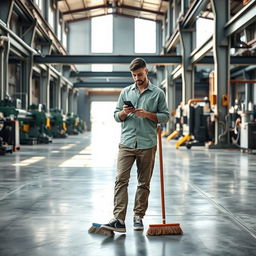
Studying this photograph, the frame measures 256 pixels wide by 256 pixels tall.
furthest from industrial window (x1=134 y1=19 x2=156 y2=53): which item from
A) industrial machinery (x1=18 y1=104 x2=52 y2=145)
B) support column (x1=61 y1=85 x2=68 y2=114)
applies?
industrial machinery (x1=18 y1=104 x2=52 y2=145)

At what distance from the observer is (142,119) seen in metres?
4.38

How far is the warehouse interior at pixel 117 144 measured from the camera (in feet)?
14.0

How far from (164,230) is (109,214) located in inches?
43.8

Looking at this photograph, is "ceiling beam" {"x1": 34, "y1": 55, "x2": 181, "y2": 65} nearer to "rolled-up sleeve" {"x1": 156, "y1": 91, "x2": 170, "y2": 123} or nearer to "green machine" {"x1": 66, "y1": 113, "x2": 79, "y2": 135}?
"green machine" {"x1": 66, "y1": 113, "x2": 79, "y2": 135}

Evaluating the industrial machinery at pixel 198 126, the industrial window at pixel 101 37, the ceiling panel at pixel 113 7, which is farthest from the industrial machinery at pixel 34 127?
the industrial window at pixel 101 37

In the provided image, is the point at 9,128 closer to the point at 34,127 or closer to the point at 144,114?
the point at 34,127

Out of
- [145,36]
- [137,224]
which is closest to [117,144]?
[137,224]

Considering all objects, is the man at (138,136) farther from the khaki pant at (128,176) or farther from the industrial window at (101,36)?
the industrial window at (101,36)

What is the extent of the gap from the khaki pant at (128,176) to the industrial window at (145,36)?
43.0 m

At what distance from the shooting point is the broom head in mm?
4262

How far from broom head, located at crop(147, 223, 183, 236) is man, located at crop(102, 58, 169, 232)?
0.69 ft

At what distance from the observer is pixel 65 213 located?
5285 millimetres

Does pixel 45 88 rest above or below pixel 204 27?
below

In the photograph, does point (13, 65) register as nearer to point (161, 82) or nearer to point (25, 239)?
point (161, 82)
